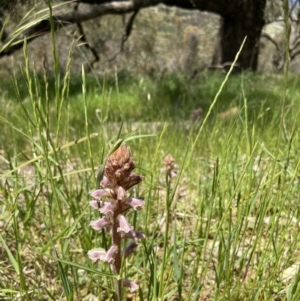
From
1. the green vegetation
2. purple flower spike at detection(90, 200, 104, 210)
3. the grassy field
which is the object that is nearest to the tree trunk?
the green vegetation

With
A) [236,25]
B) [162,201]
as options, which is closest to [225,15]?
[236,25]

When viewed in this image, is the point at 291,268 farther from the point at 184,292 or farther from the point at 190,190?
the point at 190,190

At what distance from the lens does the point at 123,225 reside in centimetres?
96

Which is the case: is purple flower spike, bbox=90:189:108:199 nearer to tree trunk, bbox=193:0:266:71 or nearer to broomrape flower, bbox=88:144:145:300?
broomrape flower, bbox=88:144:145:300

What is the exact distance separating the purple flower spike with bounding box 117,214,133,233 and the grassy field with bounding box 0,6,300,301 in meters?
0.08

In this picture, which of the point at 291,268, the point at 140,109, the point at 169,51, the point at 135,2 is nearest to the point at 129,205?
the point at 291,268

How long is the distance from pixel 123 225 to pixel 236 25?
9.19 m

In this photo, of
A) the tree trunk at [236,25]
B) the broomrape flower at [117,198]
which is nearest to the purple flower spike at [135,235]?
the broomrape flower at [117,198]

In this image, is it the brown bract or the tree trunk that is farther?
the tree trunk

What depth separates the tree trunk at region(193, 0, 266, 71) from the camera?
9.04 m

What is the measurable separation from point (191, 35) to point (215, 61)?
12787 millimetres

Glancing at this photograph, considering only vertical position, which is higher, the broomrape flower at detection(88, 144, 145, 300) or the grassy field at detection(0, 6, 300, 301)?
the broomrape flower at detection(88, 144, 145, 300)

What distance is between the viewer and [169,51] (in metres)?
24.2

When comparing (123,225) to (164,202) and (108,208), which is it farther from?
(164,202)
